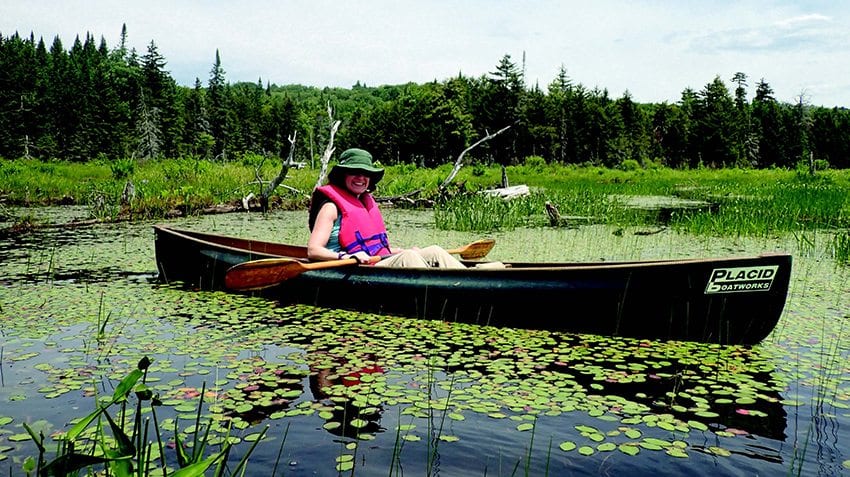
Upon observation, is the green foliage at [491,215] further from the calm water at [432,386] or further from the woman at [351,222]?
the calm water at [432,386]

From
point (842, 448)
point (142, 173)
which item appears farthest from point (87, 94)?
point (842, 448)

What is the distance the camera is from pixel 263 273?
16.5ft

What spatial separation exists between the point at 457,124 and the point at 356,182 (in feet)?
153

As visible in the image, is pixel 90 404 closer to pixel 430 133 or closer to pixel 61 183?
pixel 61 183

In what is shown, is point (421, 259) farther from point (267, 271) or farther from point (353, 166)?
point (267, 271)

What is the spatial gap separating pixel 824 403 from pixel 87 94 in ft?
175

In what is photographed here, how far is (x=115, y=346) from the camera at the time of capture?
4.12 m

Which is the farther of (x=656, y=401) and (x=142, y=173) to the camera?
(x=142, y=173)

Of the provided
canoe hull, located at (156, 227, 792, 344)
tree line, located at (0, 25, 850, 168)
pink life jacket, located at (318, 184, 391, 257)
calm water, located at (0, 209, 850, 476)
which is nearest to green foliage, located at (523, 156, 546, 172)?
tree line, located at (0, 25, 850, 168)

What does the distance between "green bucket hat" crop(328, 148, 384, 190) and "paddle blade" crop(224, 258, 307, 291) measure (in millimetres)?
777

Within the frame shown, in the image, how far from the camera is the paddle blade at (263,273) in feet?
16.3

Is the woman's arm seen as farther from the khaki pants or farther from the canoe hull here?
the khaki pants

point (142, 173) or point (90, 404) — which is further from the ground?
point (142, 173)

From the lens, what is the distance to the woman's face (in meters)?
5.09
